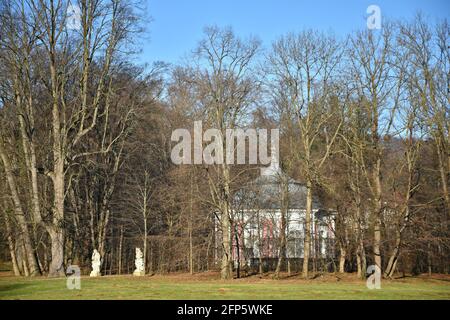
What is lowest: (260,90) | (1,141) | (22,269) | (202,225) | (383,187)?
(22,269)

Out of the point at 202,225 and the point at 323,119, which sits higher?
the point at 323,119

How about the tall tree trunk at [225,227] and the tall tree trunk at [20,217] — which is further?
the tall tree trunk at [20,217]

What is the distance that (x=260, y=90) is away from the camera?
2762 centimetres

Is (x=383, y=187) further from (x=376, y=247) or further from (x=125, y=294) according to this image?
(x=125, y=294)

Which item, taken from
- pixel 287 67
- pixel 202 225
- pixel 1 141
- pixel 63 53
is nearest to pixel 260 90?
pixel 287 67

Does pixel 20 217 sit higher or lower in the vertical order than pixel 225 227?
higher

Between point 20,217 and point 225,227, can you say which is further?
point 20,217

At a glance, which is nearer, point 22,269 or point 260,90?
point 260,90

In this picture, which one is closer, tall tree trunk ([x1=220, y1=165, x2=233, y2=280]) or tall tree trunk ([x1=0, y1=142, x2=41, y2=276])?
tall tree trunk ([x1=220, y1=165, x2=233, y2=280])

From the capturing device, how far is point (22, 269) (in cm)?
3238

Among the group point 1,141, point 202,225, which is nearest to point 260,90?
point 202,225
